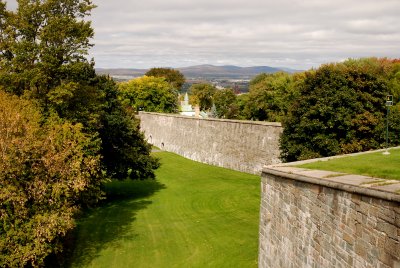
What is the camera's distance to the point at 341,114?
1955 cm

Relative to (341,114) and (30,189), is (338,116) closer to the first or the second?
(341,114)

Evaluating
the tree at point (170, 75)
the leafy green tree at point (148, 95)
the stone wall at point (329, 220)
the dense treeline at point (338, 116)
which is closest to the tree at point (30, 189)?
the stone wall at point (329, 220)

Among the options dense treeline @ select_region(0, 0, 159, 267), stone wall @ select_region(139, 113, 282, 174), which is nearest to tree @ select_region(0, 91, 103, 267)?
dense treeline @ select_region(0, 0, 159, 267)

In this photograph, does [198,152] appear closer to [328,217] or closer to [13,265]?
[13,265]

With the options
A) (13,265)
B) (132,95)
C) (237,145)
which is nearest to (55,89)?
(13,265)

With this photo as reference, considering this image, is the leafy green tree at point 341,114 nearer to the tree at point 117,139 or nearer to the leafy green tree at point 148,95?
the tree at point 117,139

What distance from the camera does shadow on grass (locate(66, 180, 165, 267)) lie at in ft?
55.0

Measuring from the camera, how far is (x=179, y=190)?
27266 millimetres

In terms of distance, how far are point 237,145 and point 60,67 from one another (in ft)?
57.2

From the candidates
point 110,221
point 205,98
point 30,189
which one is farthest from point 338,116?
point 205,98

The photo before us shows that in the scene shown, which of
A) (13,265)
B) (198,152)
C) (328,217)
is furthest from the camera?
(198,152)

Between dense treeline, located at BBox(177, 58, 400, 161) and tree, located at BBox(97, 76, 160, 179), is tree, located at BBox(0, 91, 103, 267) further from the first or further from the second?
dense treeline, located at BBox(177, 58, 400, 161)

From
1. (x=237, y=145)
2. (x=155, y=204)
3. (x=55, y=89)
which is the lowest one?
(x=155, y=204)

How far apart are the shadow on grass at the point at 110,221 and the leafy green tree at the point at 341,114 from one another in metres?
9.42
